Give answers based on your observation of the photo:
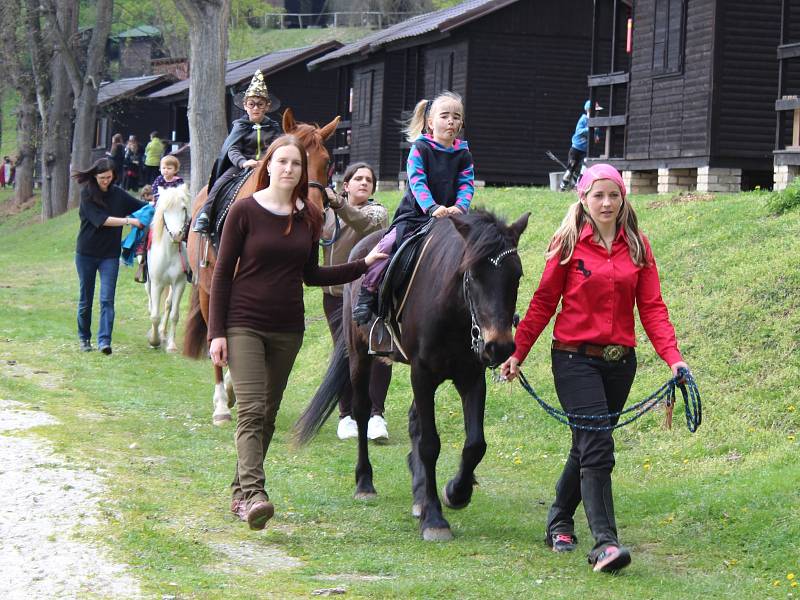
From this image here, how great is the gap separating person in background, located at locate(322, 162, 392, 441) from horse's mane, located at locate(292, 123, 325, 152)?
1.75 ft

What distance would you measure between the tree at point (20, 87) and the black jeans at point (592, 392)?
125 feet

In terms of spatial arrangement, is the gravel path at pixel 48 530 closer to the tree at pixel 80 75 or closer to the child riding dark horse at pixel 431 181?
the child riding dark horse at pixel 431 181

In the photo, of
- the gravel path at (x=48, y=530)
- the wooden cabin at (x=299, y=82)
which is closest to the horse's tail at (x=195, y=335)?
the gravel path at (x=48, y=530)

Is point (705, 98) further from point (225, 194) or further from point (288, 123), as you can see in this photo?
point (288, 123)

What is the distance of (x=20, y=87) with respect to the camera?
147ft

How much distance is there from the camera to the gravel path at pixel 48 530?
18.3 feet

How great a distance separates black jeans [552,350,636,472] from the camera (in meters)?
6.12

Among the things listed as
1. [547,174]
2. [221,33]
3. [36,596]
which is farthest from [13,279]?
[36,596]

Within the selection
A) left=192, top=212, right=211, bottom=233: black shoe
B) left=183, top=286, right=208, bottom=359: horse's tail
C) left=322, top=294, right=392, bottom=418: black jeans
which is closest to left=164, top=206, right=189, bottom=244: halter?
left=183, top=286, right=208, bottom=359: horse's tail

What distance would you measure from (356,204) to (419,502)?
353 cm

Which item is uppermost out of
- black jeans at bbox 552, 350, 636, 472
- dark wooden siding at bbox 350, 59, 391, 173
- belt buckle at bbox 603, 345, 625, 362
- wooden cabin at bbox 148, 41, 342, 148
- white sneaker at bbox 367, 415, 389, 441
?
wooden cabin at bbox 148, 41, 342, 148

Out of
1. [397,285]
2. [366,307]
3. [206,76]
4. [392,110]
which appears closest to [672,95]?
[206,76]

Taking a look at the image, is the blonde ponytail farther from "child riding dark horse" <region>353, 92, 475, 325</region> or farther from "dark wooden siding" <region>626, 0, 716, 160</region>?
"dark wooden siding" <region>626, 0, 716, 160</region>

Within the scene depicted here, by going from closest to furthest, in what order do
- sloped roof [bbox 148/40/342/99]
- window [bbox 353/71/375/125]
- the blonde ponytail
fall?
the blonde ponytail < window [bbox 353/71/375/125] < sloped roof [bbox 148/40/342/99]
